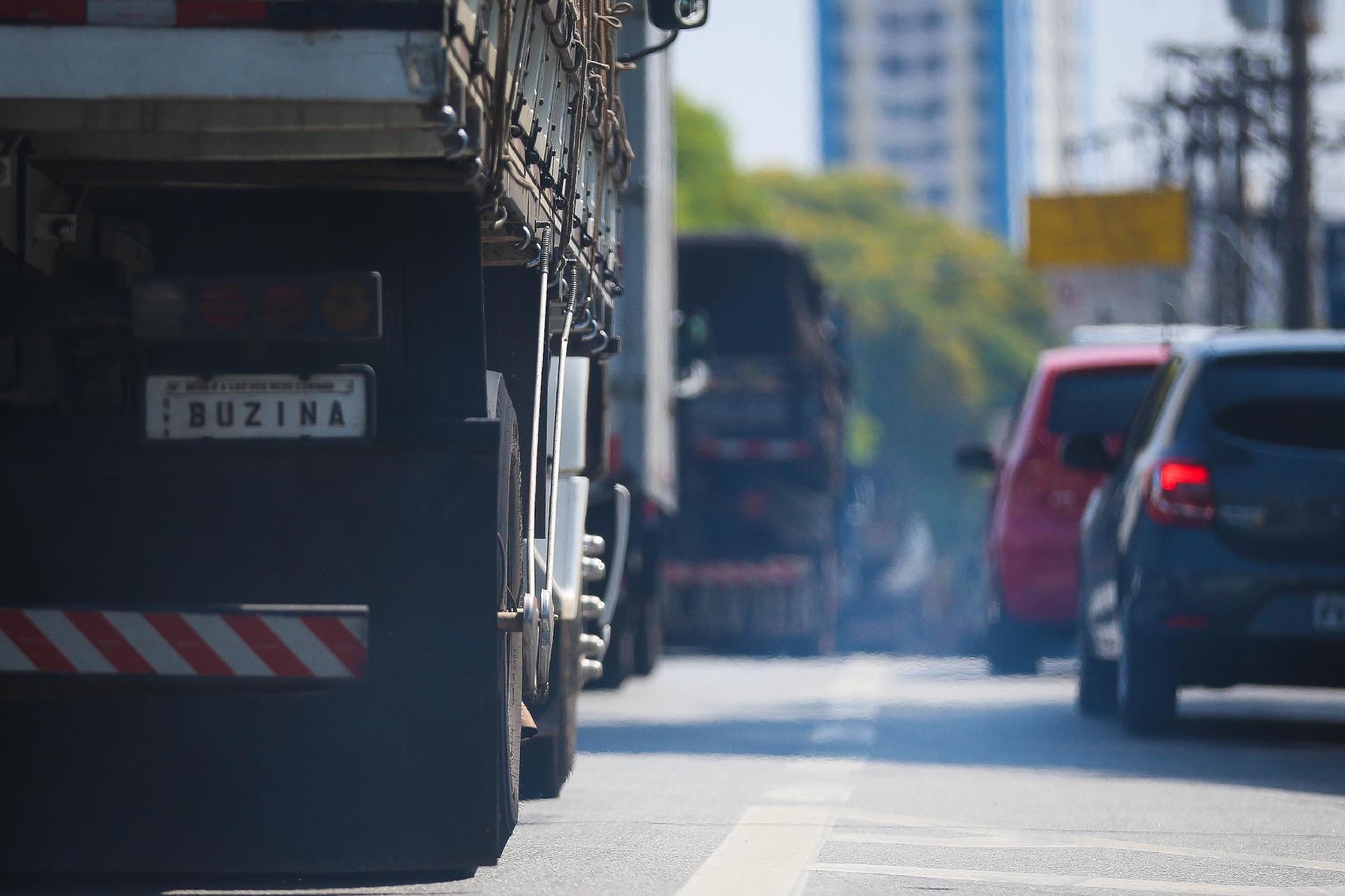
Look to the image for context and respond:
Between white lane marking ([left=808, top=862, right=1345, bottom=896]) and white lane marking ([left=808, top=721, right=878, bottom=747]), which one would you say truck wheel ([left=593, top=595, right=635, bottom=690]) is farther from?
white lane marking ([left=808, top=862, right=1345, bottom=896])

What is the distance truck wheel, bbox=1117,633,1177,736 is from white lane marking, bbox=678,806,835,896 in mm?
3183

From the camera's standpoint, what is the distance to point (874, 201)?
99438 millimetres

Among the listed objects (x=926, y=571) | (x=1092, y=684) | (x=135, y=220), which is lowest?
(x=926, y=571)

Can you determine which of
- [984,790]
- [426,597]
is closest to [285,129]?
[426,597]

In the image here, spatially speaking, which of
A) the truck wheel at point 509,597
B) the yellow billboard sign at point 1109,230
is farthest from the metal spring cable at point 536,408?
the yellow billboard sign at point 1109,230

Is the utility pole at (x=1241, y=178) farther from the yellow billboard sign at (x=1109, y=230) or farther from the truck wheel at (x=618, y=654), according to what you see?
the truck wheel at (x=618, y=654)

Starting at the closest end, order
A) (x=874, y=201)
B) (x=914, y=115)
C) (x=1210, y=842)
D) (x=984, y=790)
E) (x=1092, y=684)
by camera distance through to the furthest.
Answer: (x=1210, y=842) → (x=984, y=790) → (x=1092, y=684) → (x=874, y=201) → (x=914, y=115)

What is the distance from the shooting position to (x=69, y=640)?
593 cm

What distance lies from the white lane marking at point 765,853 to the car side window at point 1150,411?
13.3ft

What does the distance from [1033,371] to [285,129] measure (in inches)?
420

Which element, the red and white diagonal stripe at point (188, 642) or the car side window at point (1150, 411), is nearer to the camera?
the red and white diagonal stripe at point (188, 642)

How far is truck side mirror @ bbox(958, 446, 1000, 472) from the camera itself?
1648 centimetres

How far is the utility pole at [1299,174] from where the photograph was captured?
3303 centimetres

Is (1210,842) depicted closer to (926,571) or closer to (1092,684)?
(1092,684)
